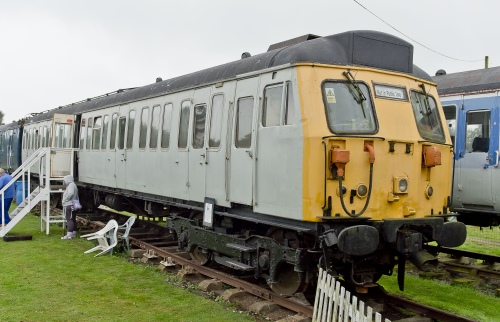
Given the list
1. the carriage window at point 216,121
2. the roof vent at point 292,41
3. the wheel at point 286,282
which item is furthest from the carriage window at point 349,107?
the carriage window at point 216,121

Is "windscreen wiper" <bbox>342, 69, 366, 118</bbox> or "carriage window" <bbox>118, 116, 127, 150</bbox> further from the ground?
"windscreen wiper" <bbox>342, 69, 366, 118</bbox>

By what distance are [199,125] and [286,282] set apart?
3.26 metres

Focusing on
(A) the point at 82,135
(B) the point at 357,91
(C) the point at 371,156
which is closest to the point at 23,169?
(A) the point at 82,135

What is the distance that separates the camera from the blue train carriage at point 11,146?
25.4 m

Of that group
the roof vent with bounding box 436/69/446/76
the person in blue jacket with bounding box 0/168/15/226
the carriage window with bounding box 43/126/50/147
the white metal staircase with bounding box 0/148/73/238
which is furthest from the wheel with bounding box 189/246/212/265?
the carriage window with bounding box 43/126/50/147

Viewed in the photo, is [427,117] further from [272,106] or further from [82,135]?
[82,135]

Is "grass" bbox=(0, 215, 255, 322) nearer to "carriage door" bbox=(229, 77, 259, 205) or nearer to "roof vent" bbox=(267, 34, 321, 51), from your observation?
"carriage door" bbox=(229, 77, 259, 205)

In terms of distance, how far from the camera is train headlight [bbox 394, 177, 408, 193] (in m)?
7.01

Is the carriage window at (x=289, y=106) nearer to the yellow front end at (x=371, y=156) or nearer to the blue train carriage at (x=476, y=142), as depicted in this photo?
the yellow front end at (x=371, y=156)

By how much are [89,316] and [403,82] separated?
5416mm

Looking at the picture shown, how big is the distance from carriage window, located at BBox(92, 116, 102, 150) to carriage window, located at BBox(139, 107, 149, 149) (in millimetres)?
3152

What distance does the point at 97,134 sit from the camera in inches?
587

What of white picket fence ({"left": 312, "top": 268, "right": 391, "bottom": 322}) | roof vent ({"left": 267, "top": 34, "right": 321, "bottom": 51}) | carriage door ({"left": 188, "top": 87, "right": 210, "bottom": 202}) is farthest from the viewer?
carriage door ({"left": 188, "top": 87, "right": 210, "bottom": 202})

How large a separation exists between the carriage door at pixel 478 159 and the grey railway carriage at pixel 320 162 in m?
3.05
